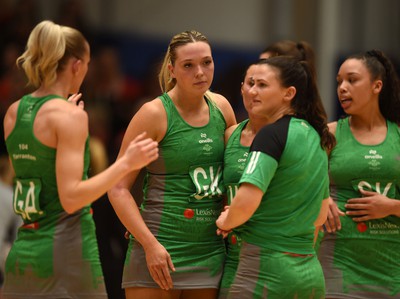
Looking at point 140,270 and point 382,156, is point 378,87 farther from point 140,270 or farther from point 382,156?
point 140,270

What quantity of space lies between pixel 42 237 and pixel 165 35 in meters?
7.28

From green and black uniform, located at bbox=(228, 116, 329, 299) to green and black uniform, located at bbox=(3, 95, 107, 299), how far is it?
75 centimetres

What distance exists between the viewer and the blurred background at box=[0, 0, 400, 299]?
32.4ft

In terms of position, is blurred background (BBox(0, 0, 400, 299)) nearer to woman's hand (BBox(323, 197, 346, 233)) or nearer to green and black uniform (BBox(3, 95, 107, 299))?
woman's hand (BBox(323, 197, 346, 233))

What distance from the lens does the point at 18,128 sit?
427 cm

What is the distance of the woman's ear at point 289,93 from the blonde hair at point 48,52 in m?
1.03

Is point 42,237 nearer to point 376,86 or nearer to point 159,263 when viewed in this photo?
point 159,263

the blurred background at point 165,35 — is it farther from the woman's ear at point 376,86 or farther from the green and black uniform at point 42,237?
the green and black uniform at point 42,237

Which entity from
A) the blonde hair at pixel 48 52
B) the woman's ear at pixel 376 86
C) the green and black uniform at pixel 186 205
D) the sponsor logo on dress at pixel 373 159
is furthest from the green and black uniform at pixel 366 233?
the blonde hair at pixel 48 52

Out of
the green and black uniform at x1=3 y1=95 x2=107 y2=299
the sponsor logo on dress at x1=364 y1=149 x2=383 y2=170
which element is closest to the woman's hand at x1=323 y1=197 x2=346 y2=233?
the sponsor logo on dress at x1=364 y1=149 x2=383 y2=170

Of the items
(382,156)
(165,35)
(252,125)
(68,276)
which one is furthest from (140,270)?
(165,35)

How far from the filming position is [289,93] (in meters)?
4.26

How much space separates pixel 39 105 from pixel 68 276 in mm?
823

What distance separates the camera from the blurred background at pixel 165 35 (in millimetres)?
9883
